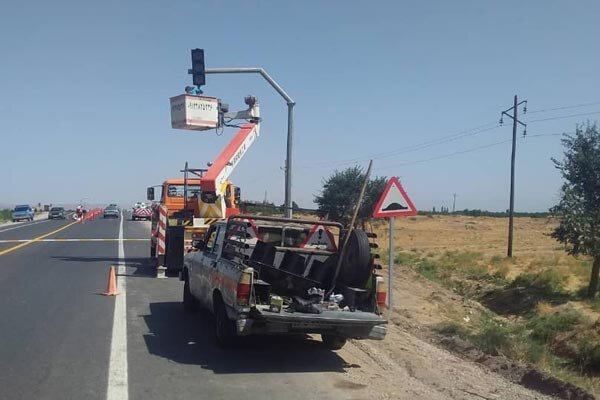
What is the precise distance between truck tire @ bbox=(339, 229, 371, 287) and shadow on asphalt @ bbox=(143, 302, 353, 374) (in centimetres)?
104

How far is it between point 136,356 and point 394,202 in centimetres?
537

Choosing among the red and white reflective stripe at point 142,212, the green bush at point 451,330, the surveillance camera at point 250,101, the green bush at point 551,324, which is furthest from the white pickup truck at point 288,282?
the red and white reflective stripe at point 142,212

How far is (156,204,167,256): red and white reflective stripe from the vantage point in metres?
17.8

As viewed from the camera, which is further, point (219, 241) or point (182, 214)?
point (182, 214)

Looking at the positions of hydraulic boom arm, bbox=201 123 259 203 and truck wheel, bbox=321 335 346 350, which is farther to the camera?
hydraulic boom arm, bbox=201 123 259 203

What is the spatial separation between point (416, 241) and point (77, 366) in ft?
128

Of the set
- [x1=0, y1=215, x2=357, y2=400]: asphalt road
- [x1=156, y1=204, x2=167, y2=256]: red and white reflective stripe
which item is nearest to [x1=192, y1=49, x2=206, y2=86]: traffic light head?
[x1=156, y1=204, x2=167, y2=256]: red and white reflective stripe

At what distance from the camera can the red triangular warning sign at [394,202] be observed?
1138cm

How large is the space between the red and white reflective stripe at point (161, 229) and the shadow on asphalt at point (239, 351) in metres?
7.34

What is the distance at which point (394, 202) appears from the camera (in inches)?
451

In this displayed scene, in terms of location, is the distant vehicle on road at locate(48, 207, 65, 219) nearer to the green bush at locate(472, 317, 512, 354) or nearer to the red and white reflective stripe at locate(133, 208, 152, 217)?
the red and white reflective stripe at locate(133, 208, 152, 217)

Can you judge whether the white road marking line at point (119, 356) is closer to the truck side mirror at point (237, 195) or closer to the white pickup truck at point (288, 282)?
the white pickup truck at point (288, 282)

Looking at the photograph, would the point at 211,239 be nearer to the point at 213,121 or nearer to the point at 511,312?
the point at 213,121

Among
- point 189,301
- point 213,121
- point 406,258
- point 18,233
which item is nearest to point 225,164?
point 213,121
